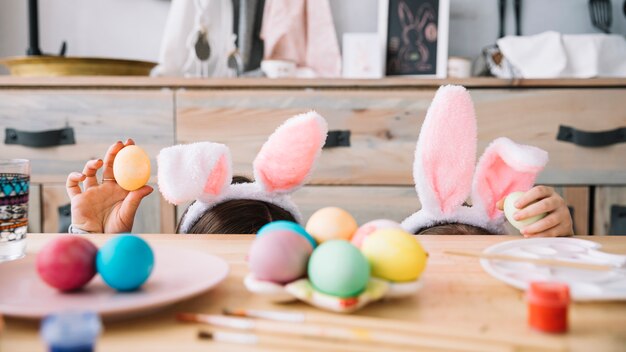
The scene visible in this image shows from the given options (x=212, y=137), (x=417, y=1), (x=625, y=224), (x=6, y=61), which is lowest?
(x=625, y=224)

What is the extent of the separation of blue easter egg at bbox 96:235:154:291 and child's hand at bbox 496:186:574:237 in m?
0.53

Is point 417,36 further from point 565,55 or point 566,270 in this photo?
point 566,270

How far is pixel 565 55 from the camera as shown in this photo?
184cm

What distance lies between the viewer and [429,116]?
0.85 metres

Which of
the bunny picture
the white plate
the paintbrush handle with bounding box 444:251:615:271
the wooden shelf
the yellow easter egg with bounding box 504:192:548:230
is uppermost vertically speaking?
the bunny picture

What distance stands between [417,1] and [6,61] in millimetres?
1309

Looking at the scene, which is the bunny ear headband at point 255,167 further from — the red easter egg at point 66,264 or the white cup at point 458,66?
the white cup at point 458,66

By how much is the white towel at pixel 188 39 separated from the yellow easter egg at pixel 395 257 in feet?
4.95

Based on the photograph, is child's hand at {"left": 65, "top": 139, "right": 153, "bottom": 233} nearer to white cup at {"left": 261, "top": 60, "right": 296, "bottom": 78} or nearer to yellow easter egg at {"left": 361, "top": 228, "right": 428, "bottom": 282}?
yellow easter egg at {"left": 361, "top": 228, "right": 428, "bottom": 282}

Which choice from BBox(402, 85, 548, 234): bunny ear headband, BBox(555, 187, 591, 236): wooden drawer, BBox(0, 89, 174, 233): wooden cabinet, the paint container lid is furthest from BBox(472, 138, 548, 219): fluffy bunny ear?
BBox(0, 89, 174, 233): wooden cabinet

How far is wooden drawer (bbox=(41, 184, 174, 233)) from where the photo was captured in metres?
1.64

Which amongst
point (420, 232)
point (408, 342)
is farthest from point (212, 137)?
point (408, 342)

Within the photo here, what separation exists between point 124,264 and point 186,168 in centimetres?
33

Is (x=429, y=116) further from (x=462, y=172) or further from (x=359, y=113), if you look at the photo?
(x=359, y=113)
